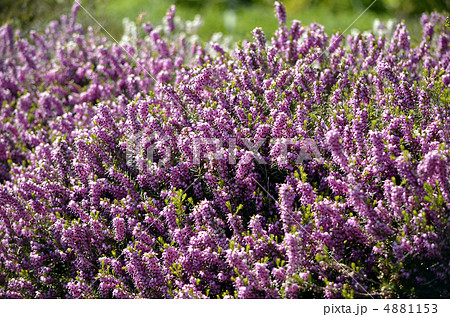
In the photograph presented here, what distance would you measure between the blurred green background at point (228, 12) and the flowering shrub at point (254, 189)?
12.1 feet

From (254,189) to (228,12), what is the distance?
6.64m

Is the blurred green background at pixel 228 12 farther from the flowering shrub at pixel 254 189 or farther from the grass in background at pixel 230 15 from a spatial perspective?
the flowering shrub at pixel 254 189

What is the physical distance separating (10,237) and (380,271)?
250cm

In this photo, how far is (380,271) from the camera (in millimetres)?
2635

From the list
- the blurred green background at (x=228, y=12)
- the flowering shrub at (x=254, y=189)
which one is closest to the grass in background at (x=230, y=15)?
the blurred green background at (x=228, y=12)

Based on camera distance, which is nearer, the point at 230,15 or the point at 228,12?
the point at 230,15

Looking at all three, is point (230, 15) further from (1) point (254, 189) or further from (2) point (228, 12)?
(1) point (254, 189)

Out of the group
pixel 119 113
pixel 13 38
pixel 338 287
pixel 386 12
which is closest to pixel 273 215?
pixel 338 287

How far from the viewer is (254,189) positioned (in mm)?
3090

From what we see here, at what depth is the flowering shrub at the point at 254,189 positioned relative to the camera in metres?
2.56

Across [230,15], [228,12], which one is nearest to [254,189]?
[230,15]

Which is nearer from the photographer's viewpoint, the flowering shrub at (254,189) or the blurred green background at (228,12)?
the flowering shrub at (254,189)
